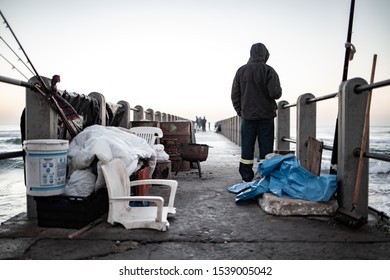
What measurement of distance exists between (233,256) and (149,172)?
2118mm

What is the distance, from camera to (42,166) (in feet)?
8.21

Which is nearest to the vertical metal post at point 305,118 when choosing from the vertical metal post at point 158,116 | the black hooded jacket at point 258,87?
the black hooded jacket at point 258,87

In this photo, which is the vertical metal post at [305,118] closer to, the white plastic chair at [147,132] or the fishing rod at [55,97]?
the white plastic chair at [147,132]

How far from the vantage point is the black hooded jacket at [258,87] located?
4.34 meters

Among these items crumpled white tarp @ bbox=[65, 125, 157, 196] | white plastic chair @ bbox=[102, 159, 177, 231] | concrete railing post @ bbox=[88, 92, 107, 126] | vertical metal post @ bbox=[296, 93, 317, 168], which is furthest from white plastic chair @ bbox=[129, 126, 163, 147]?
white plastic chair @ bbox=[102, 159, 177, 231]

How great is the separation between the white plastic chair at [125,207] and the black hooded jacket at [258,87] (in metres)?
1.98

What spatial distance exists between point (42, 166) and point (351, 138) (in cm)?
274

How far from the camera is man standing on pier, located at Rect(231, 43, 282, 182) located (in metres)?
4.36

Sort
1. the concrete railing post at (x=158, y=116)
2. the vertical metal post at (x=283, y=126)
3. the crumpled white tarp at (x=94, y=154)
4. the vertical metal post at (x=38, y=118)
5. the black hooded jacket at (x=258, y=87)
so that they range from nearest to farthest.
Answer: the crumpled white tarp at (x=94, y=154) < the vertical metal post at (x=38, y=118) < the black hooded jacket at (x=258, y=87) < the vertical metal post at (x=283, y=126) < the concrete railing post at (x=158, y=116)

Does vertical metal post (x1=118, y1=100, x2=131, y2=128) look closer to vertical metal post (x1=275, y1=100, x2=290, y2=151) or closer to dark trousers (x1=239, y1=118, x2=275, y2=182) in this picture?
dark trousers (x1=239, y1=118, x2=275, y2=182)

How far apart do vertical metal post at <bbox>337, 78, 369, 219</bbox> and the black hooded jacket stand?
1502 mm

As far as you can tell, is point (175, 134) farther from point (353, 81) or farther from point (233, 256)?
point (233, 256)

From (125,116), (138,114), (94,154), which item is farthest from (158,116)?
(94,154)

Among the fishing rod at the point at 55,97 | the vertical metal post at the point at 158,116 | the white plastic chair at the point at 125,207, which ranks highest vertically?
the fishing rod at the point at 55,97
